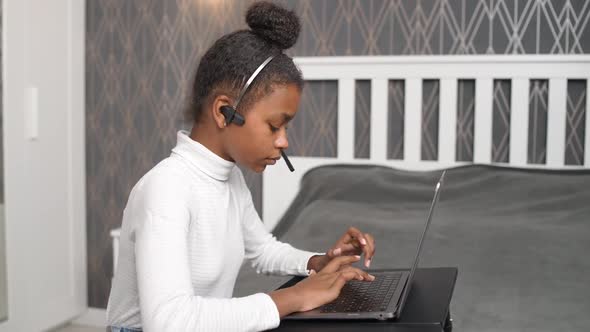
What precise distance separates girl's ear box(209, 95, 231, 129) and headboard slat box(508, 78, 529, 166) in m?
1.42

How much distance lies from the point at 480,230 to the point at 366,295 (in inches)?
34.1

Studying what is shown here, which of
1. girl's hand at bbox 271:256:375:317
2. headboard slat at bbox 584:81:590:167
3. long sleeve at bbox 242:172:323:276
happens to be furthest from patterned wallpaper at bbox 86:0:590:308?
girl's hand at bbox 271:256:375:317

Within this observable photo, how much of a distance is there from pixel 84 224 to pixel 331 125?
3.40 feet

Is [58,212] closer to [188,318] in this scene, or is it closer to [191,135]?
[191,135]

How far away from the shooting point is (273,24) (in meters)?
1.11

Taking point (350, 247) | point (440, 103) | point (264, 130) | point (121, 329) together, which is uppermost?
point (440, 103)

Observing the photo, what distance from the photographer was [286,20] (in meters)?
1.12

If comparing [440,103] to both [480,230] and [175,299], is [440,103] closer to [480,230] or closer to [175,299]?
[480,230]

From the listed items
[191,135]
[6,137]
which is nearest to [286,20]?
[191,135]

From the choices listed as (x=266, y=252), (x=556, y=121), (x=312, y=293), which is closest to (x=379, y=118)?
(x=556, y=121)

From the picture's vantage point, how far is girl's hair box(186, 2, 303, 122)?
1.05m

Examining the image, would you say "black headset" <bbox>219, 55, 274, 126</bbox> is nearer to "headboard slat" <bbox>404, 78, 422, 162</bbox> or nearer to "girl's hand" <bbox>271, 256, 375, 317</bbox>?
"girl's hand" <bbox>271, 256, 375, 317</bbox>

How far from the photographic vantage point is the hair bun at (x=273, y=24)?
1.11 meters

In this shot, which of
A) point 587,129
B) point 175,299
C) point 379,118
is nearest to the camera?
point 175,299
